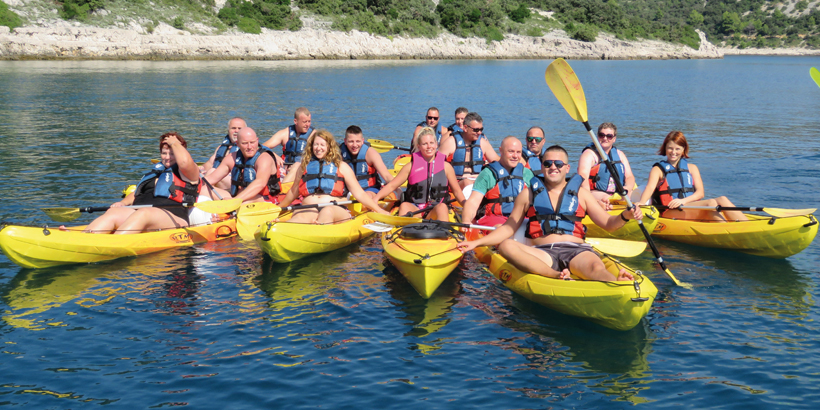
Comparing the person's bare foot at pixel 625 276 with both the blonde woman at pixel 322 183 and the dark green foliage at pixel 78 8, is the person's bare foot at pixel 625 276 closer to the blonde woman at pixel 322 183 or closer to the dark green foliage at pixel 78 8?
the blonde woman at pixel 322 183

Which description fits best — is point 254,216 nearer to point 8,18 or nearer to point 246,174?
point 246,174

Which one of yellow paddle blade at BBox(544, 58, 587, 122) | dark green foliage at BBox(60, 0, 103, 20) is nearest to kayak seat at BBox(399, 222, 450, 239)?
yellow paddle blade at BBox(544, 58, 587, 122)

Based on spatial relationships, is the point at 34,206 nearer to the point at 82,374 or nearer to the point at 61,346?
the point at 61,346

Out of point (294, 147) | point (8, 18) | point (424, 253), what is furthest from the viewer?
point (8, 18)

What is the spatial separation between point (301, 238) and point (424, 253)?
82.1 inches

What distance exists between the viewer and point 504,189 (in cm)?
838

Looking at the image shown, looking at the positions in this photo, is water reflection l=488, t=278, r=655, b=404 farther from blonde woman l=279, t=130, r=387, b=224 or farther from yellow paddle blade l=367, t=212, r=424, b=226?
blonde woman l=279, t=130, r=387, b=224

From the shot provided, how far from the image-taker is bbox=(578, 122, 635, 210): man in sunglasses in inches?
360

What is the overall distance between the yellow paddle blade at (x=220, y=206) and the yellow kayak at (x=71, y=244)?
0.47 m

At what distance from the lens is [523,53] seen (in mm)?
81375

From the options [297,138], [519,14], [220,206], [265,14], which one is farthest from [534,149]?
[519,14]

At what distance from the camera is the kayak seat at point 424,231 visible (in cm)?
768

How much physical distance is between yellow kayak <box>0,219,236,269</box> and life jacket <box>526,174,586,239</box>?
5.09m

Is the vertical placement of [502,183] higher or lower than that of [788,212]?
higher
